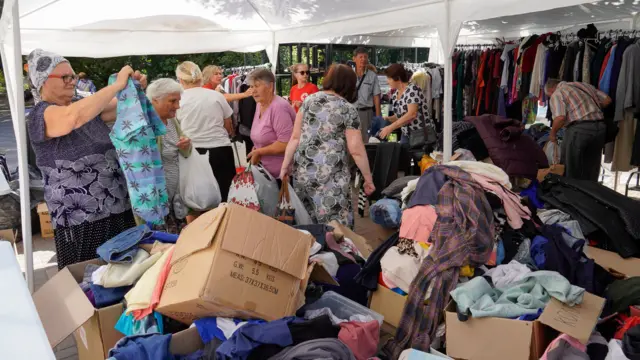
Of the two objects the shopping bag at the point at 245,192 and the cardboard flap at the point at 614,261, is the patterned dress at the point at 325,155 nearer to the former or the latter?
the shopping bag at the point at 245,192

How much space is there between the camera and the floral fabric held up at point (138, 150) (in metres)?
2.79

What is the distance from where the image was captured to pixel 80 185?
9.18ft

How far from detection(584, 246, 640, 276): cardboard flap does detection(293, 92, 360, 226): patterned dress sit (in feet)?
5.01

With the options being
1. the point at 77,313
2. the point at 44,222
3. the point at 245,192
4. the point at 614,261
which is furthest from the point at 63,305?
the point at 44,222

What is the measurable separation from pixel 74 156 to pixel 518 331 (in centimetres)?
225

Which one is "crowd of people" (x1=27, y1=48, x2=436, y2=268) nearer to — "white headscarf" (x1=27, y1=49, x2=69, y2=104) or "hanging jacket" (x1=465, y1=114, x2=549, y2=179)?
"white headscarf" (x1=27, y1=49, x2=69, y2=104)

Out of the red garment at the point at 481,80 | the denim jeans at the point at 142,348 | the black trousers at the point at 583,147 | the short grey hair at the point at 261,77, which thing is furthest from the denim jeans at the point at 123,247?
the red garment at the point at 481,80

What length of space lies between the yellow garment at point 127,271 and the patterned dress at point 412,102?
3358mm

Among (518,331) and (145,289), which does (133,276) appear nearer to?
(145,289)

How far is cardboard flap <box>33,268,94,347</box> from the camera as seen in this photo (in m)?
2.21

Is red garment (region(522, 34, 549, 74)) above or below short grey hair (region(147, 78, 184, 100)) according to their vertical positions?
above

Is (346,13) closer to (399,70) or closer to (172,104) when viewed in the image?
(399,70)

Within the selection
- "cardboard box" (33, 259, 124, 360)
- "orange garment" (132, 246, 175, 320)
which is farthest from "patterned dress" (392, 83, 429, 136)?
"cardboard box" (33, 259, 124, 360)

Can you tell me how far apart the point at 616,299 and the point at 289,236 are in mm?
1613
